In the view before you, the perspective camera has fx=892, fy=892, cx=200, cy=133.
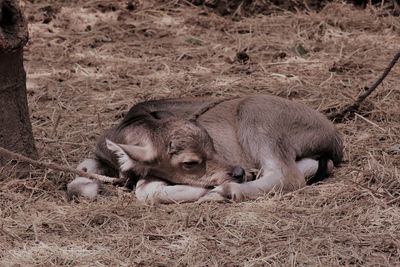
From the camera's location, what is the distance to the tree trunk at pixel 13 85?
6.08 m

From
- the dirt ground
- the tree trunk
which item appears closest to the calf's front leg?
the dirt ground

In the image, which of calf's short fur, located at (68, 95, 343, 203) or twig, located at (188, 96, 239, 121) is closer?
calf's short fur, located at (68, 95, 343, 203)

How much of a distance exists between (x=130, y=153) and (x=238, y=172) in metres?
0.75

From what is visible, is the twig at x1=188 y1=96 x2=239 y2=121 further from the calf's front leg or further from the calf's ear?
the calf's front leg

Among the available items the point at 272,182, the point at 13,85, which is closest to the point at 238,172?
the point at 272,182

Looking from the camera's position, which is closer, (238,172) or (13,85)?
(238,172)

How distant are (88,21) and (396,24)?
3671 millimetres

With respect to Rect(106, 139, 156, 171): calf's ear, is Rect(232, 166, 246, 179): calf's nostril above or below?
below

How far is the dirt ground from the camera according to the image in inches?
200

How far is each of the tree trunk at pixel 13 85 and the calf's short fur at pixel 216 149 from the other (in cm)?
52

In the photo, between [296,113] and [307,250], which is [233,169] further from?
[307,250]

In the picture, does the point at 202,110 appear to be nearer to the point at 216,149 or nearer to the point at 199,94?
the point at 216,149

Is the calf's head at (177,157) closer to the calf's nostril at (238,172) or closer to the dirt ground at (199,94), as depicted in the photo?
the calf's nostril at (238,172)

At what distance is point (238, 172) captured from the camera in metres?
6.10
